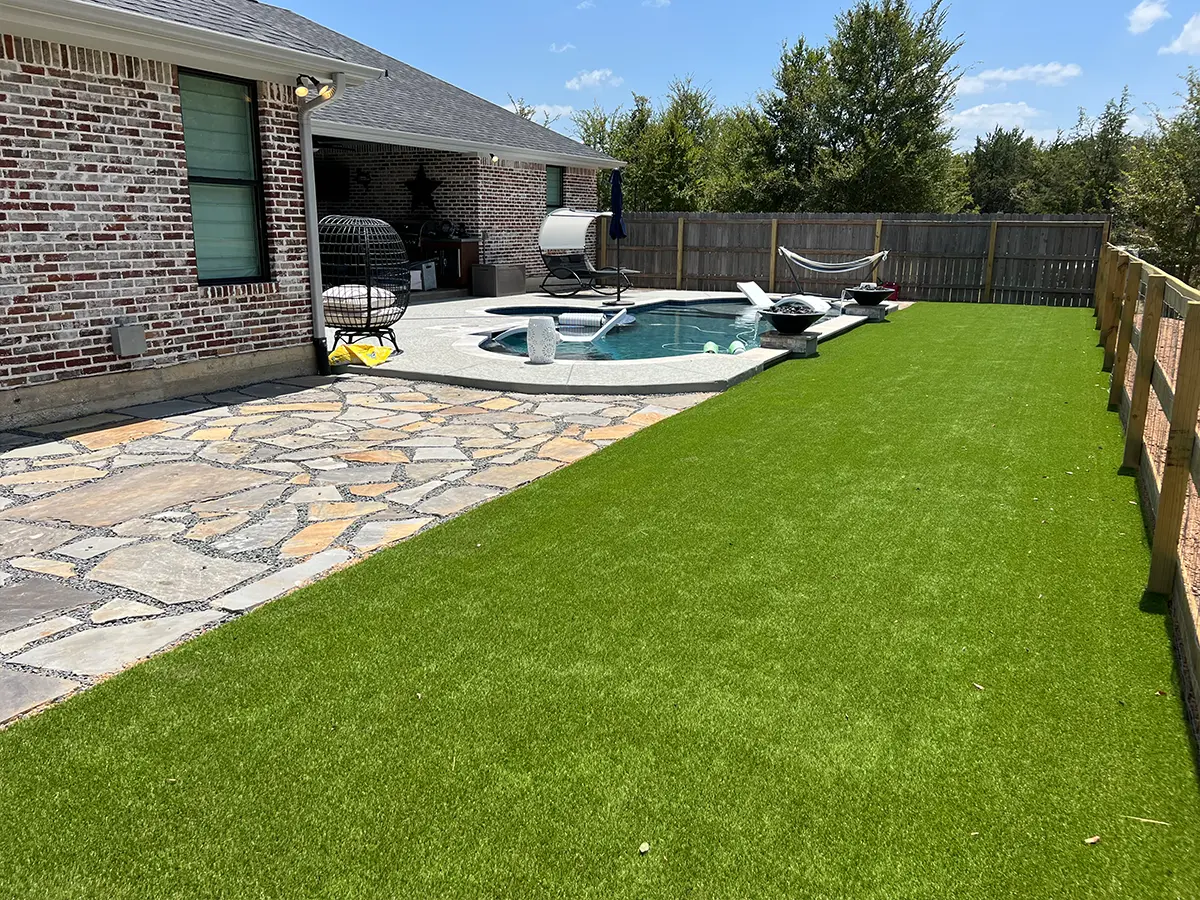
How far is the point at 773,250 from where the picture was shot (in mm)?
18688

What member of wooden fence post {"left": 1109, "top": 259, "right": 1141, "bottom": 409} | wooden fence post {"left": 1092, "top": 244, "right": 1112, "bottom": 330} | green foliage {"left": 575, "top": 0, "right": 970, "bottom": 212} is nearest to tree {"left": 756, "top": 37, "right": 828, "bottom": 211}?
green foliage {"left": 575, "top": 0, "right": 970, "bottom": 212}

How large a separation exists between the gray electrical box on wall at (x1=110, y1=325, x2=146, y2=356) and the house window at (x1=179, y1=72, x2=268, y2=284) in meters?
0.83

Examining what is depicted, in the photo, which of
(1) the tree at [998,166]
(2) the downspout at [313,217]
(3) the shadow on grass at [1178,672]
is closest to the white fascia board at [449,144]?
(2) the downspout at [313,217]

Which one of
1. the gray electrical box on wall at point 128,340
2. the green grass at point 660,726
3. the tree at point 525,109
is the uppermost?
the tree at point 525,109

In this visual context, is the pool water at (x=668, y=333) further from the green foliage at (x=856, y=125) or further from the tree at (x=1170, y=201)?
the green foliage at (x=856, y=125)

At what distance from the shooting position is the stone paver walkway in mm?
3246

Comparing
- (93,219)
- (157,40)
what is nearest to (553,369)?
(93,219)

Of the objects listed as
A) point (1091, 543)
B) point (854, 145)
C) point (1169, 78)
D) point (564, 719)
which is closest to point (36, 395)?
point (564, 719)

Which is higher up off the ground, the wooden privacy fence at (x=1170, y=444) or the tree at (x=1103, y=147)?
the tree at (x=1103, y=147)

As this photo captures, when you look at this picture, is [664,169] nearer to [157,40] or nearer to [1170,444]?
[157,40]

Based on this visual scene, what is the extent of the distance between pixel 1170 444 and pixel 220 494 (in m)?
4.54

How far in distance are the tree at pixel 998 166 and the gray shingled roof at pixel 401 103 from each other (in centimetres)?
3252

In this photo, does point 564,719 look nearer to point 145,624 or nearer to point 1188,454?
point 145,624

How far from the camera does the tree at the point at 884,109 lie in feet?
93.3
